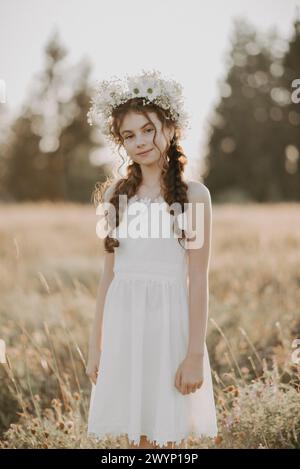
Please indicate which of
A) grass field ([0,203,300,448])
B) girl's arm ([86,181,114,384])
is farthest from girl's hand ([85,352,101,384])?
grass field ([0,203,300,448])

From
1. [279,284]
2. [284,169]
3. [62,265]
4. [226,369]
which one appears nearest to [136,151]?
[226,369]

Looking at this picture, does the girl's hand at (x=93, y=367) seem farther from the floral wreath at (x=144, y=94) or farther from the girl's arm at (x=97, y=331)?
the floral wreath at (x=144, y=94)

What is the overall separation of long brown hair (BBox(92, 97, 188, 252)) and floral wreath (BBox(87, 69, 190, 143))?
1.0 inches

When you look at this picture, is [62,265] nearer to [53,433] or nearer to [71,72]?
[53,433]

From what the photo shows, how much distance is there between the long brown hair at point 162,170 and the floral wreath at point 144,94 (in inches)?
1.0

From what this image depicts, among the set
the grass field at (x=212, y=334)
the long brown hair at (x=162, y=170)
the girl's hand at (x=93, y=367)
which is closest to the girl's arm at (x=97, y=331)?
the girl's hand at (x=93, y=367)

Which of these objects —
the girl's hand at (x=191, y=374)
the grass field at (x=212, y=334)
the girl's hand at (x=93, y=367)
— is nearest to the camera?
the girl's hand at (x=191, y=374)

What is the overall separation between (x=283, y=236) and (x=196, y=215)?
542 cm

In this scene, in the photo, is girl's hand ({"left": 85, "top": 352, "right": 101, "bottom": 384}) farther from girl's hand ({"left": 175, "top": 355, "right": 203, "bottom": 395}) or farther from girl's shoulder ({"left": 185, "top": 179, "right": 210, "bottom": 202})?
girl's shoulder ({"left": 185, "top": 179, "right": 210, "bottom": 202})

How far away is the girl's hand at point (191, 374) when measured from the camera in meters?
2.20

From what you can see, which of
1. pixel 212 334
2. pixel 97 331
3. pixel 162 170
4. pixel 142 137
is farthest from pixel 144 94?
pixel 212 334

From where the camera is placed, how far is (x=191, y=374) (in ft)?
7.22

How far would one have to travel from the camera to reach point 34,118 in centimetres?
2614

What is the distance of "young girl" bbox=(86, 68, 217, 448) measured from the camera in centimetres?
225
